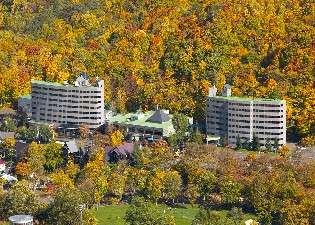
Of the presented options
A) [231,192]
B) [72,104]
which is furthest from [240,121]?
[231,192]

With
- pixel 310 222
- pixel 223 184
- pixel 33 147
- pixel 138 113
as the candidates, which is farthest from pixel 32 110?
pixel 310 222

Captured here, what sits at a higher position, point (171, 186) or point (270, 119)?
point (270, 119)

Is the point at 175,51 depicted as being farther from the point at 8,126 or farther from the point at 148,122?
the point at 8,126

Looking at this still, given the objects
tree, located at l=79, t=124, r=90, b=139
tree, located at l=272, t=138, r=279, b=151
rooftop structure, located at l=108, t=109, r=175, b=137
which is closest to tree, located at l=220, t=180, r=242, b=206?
tree, located at l=272, t=138, r=279, b=151

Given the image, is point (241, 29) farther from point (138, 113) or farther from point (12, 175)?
point (12, 175)

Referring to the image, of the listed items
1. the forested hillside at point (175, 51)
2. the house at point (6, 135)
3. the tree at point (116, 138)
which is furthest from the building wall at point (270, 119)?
the house at point (6, 135)
